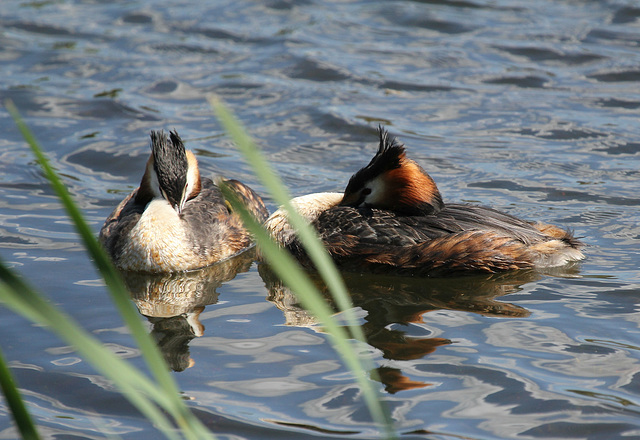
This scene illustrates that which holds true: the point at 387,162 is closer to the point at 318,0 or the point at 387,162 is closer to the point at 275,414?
the point at 275,414

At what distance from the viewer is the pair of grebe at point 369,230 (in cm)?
667

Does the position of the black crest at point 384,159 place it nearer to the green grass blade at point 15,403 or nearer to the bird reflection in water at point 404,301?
the bird reflection in water at point 404,301

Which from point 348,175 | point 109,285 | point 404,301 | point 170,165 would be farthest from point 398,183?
point 109,285

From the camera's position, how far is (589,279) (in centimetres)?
657

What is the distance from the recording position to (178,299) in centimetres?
Result: 662

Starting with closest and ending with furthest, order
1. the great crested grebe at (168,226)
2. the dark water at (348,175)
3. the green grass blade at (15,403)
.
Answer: the green grass blade at (15,403), the dark water at (348,175), the great crested grebe at (168,226)

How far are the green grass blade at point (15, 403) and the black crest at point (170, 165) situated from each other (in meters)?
4.83

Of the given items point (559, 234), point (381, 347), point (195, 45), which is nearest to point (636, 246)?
point (559, 234)

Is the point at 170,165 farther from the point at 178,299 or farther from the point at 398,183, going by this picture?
the point at 398,183

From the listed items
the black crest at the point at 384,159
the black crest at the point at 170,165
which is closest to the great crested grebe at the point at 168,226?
the black crest at the point at 170,165

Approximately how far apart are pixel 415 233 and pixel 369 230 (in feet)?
1.23

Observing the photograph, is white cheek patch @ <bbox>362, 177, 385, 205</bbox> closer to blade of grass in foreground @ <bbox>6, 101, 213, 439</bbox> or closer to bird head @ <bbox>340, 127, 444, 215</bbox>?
bird head @ <bbox>340, 127, 444, 215</bbox>

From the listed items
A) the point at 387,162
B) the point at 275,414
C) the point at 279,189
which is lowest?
the point at 275,414

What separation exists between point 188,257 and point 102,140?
3.54 m
